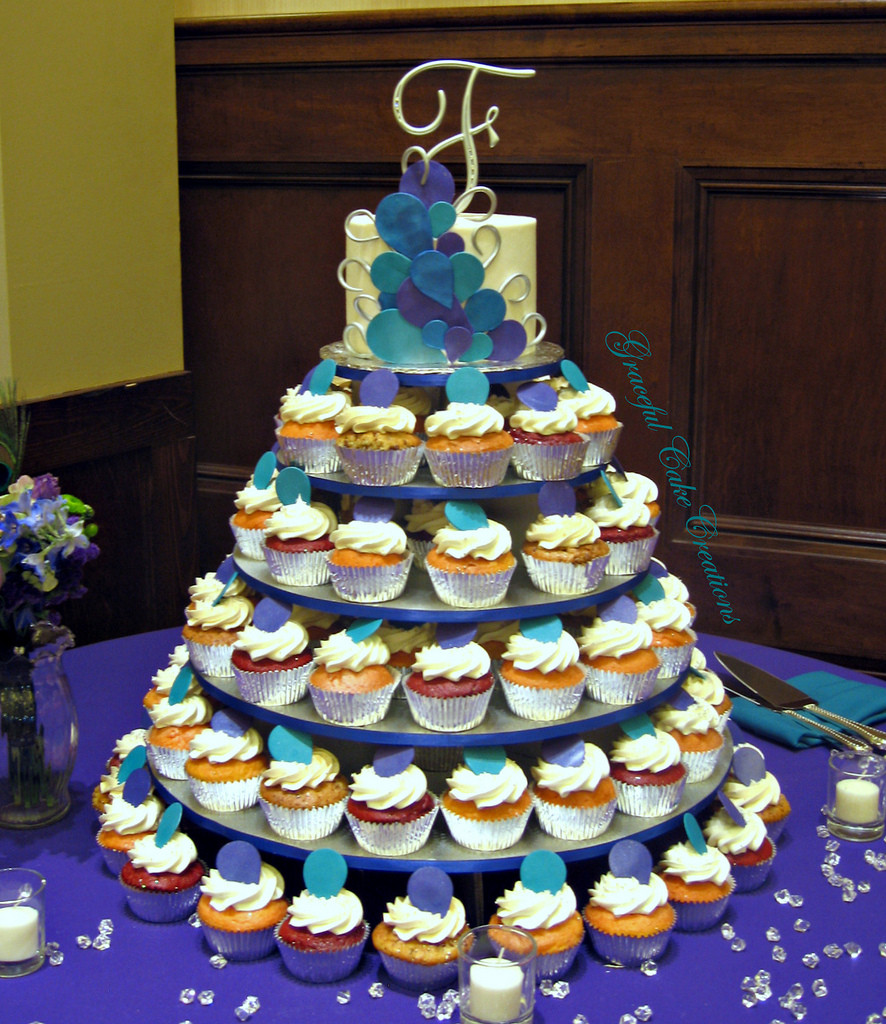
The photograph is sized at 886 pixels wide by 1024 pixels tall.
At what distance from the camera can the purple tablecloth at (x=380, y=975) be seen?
1568 millimetres

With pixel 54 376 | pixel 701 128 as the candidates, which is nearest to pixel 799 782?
pixel 701 128

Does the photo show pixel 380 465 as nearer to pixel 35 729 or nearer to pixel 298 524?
pixel 298 524

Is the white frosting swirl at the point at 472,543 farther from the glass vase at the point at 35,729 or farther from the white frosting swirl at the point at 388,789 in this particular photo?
the glass vase at the point at 35,729

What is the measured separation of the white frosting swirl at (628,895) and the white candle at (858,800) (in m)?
0.40

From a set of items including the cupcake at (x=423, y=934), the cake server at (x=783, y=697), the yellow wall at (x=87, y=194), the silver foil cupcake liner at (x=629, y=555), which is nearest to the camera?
the cupcake at (x=423, y=934)

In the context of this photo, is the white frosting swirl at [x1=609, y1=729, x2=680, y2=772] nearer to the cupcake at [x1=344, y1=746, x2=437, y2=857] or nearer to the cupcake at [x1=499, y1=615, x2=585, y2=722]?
the cupcake at [x1=499, y1=615, x2=585, y2=722]

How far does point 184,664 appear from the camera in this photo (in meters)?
2.06

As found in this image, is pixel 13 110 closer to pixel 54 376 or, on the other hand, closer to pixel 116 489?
pixel 54 376

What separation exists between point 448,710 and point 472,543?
22 cm

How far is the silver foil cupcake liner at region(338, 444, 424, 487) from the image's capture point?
1.80m

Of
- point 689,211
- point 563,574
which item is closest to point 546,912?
point 563,574

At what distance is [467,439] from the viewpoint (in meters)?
1.80

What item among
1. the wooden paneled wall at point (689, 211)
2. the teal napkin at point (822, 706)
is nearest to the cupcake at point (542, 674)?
the teal napkin at point (822, 706)

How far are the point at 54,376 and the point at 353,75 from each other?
3.64ft
